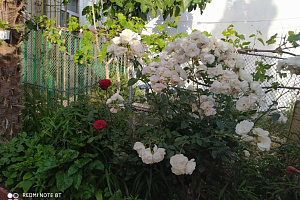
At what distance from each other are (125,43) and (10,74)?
1774 mm

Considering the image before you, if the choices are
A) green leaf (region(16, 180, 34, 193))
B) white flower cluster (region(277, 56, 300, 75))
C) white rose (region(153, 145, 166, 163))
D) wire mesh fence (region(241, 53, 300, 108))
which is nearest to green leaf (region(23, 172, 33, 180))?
green leaf (region(16, 180, 34, 193))

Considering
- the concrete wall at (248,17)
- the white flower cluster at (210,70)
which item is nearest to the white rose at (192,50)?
the white flower cluster at (210,70)

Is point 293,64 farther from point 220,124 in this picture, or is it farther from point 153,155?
point 153,155

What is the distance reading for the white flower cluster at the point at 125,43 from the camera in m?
2.74

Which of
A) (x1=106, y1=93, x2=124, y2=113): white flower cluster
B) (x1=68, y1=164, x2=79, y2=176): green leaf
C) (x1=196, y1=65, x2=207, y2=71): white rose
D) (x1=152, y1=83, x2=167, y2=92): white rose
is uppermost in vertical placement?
(x1=196, y1=65, x2=207, y2=71): white rose

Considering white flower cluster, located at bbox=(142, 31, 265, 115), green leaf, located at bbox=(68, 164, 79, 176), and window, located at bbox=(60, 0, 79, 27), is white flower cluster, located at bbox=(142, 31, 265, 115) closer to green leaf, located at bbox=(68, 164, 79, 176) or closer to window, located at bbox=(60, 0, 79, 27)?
green leaf, located at bbox=(68, 164, 79, 176)

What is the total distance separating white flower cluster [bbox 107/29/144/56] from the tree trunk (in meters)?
1.66

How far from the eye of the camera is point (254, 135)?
7.26 feet

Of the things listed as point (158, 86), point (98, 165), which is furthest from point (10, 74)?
point (158, 86)

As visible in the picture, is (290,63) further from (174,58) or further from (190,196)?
(190,196)

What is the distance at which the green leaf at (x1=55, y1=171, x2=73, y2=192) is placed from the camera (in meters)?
2.71

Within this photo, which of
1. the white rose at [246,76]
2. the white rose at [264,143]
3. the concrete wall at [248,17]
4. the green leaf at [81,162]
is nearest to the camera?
the white rose at [264,143]

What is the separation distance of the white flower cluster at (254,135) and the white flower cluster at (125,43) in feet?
3.75

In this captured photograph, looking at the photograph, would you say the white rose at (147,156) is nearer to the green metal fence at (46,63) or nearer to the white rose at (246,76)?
the white rose at (246,76)
